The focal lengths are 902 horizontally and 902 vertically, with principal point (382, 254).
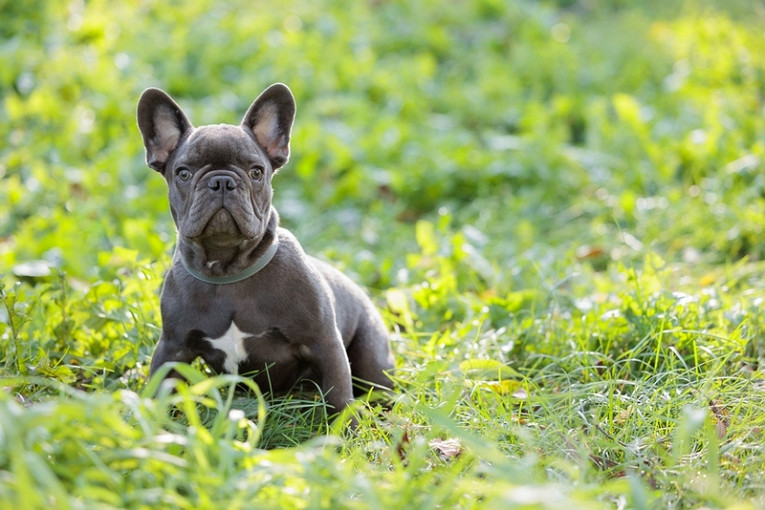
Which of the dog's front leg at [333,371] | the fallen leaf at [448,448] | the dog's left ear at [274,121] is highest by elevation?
the dog's left ear at [274,121]

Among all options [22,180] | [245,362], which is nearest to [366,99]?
[22,180]

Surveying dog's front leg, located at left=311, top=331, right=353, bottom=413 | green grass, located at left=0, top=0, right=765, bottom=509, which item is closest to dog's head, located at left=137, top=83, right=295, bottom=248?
dog's front leg, located at left=311, top=331, right=353, bottom=413

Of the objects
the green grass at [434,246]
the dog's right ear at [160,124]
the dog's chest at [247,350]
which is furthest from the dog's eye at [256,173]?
the green grass at [434,246]

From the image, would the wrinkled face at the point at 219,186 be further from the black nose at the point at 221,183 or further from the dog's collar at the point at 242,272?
the dog's collar at the point at 242,272

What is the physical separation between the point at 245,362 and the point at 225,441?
49.9 inches

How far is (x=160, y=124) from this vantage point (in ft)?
14.0

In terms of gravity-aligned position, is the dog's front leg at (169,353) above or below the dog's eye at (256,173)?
below

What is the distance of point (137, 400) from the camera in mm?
2928

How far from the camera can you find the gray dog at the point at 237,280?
3939 millimetres

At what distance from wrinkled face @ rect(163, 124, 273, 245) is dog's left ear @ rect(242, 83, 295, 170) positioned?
142 millimetres

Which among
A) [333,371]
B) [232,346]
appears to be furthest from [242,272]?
[333,371]

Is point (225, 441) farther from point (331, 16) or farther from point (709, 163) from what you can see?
point (331, 16)

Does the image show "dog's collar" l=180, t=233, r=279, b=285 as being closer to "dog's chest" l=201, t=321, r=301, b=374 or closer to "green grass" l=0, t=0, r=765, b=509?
"dog's chest" l=201, t=321, r=301, b=374

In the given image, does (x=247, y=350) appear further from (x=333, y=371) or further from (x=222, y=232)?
(x=222, y=232)
